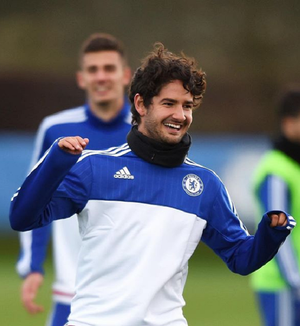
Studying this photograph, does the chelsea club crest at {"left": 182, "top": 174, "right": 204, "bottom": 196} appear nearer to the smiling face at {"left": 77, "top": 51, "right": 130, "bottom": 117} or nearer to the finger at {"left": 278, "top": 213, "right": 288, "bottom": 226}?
the finger at {"left": 278, "top": 213, "right": 288, "bottom": 226}

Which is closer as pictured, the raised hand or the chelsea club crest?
the raised hand

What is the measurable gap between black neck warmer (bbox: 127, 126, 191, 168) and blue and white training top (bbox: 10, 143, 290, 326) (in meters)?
0.04

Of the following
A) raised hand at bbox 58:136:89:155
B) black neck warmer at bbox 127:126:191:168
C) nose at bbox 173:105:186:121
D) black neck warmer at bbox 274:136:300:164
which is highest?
nose at bbox 173:105:186:121

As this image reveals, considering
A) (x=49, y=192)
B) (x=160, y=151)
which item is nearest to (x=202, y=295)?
(x=160, y=151)

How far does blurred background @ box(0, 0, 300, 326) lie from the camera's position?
18.6 metres

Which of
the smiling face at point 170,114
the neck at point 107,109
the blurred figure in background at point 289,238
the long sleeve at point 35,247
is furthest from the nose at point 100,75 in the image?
the smiling face at point 170,114

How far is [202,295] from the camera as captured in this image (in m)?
12.6

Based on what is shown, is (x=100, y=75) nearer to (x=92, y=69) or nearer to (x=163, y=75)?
(x=92, y=69)

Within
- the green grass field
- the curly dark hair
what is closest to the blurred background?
the green grass field

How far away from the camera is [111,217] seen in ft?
15.4

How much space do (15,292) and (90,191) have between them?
834 centimetres

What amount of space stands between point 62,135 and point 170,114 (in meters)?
1.95

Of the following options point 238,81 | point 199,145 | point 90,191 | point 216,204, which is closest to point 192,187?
point 216,204

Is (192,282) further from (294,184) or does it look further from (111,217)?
(111,217)
